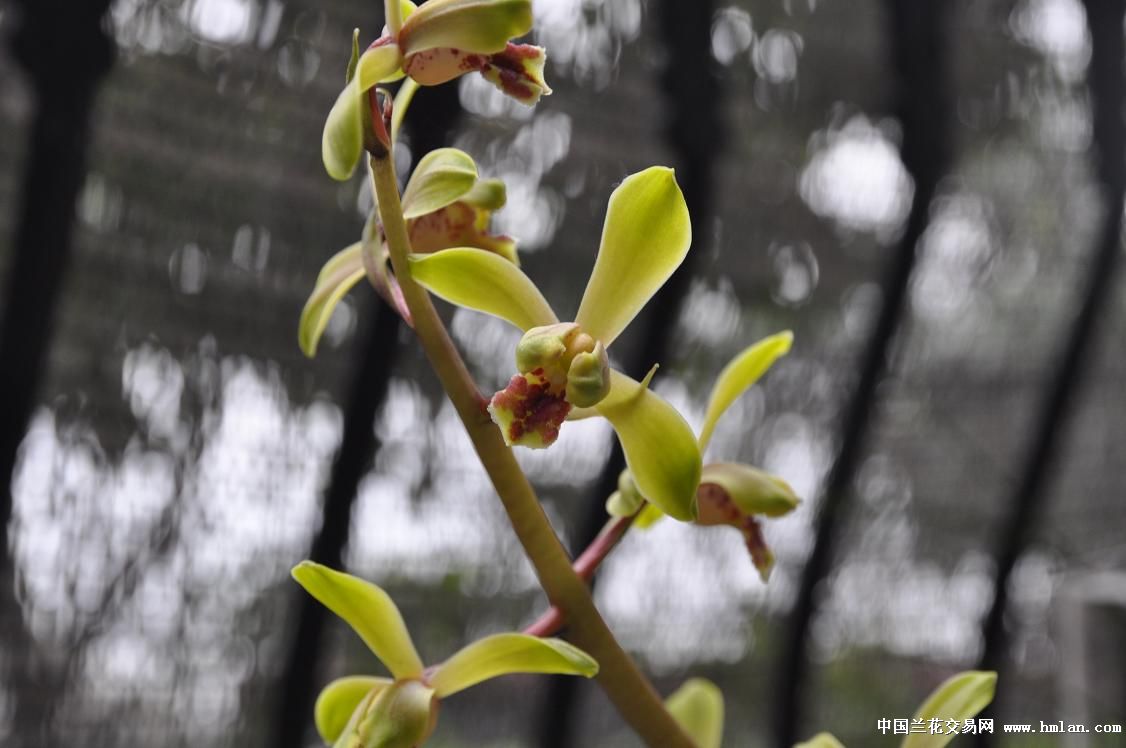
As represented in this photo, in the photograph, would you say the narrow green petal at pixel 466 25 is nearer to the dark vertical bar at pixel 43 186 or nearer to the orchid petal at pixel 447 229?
the orchid petal at pixel 447 229

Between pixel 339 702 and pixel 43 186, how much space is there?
2.60 ft

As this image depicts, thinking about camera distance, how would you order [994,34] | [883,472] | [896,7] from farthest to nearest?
[883,472], [994,34], [896,7]

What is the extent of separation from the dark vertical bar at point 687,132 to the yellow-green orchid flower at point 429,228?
2.51ft

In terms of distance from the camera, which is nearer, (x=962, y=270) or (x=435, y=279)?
(x=435, y=279)

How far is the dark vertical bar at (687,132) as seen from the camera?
3.86 feet

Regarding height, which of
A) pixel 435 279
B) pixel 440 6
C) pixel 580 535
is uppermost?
pixel 440 6

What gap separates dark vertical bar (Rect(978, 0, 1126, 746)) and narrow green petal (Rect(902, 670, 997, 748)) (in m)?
1.30

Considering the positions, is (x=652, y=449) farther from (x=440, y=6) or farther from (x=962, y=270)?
(x=962, y=270)

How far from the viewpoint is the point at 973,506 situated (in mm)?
1779

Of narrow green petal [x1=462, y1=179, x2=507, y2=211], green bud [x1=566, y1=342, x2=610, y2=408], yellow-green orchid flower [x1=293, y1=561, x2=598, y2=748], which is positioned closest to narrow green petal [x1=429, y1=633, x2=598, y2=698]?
yellow-green orchid flower [x1=293, y1=561, x2=598, y2=748]

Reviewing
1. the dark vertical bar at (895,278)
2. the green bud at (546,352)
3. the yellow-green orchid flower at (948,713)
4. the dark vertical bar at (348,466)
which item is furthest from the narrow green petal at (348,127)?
the dark vertical bar at (895,278)

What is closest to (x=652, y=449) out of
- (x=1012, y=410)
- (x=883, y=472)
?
(x=883, y=472)

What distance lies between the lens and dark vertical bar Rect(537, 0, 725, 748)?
118cm

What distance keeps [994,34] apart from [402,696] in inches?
54.3
